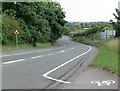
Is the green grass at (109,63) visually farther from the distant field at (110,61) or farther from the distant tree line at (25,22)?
the distant tree line at (25,22)

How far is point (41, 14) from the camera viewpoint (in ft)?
229

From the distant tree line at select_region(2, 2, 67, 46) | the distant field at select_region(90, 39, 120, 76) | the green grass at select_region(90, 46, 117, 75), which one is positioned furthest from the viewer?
the distant tree line at select_region(2, 2, 67, 46)

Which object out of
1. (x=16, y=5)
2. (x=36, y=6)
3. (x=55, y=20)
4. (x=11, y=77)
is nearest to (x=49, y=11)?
(x=55, y=20)

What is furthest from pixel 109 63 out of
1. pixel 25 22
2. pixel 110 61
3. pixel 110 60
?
pixel 25 22

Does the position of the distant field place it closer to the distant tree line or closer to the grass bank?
the grass bank

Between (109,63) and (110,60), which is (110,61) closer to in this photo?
(110,60)

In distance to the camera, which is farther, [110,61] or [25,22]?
[25,22]

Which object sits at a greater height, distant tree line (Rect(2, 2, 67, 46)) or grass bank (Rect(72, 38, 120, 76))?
distant tree line (Rect(2, 2, 67, 46))

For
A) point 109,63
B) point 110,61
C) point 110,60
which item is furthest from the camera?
point 110,60

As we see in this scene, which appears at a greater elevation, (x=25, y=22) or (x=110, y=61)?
(x=25, y=22)

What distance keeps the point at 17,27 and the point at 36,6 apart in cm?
1205

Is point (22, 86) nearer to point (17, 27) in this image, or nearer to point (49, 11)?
point (17, 27)

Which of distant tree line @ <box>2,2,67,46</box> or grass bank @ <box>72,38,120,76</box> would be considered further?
distant tree line @ <box>2,2,67,46</box>

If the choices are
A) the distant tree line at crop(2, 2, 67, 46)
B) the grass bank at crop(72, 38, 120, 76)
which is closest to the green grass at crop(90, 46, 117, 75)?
the grass bank at crop(72, 38, 120, 76)
